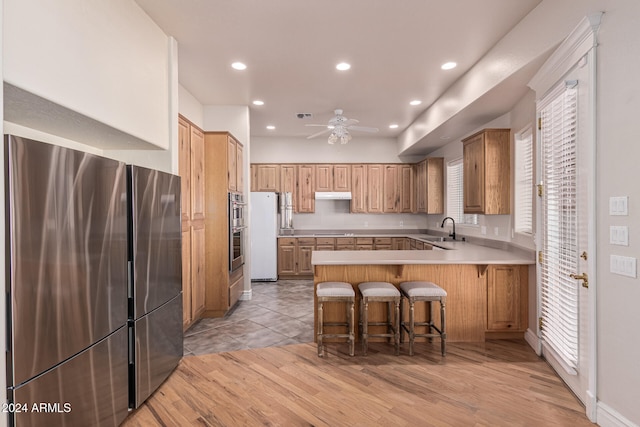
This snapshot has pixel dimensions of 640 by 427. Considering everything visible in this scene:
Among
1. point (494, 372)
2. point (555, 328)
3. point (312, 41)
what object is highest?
point (312, 41)

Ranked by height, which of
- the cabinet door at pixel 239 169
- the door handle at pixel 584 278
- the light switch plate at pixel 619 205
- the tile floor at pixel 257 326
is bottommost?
the tile floor at pixel 257 326

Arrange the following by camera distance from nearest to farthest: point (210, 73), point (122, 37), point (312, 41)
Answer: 1. point (122, 37)
2. point (312, 41)
3. point (210, 73)

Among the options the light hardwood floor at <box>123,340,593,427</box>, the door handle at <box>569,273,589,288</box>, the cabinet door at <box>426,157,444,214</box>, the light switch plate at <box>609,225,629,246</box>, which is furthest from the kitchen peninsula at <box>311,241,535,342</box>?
the cabinet door at <box>426,157,444,214</box>

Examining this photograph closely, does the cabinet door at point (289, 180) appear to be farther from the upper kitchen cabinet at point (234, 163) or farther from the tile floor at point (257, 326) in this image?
the tile floor at point (257, 326)

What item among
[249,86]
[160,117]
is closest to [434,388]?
[160,117]

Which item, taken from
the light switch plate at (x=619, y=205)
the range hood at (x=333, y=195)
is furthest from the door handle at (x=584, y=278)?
the range hood at (x=333, y=195)

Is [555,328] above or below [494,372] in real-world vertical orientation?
above

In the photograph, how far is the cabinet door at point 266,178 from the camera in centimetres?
672

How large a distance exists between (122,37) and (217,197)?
2.16 metres

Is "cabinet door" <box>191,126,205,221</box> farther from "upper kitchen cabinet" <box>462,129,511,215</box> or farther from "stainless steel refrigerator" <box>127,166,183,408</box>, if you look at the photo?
"upper kitchen cabinet" <box>462,129,511,215</box>

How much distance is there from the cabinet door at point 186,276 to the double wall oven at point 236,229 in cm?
62

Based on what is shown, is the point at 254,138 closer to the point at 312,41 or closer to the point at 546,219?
the point at 312,41

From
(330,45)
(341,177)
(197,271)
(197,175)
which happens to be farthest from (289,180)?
(330,45)

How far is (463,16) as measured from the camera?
258cm
